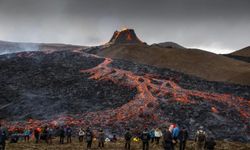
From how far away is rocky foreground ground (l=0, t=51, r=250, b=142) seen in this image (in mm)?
60781

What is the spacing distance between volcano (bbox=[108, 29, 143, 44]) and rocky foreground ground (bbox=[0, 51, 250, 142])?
7525 centimetres

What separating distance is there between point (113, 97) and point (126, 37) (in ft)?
339

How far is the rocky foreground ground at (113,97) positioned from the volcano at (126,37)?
7525cm

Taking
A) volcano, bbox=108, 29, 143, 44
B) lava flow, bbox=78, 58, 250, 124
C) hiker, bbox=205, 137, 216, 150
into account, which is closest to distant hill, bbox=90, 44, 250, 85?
lava flow, bbox=78, 58, 250, 124

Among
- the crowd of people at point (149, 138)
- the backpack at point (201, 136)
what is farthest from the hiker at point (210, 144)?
the backpack at point (201, 136)

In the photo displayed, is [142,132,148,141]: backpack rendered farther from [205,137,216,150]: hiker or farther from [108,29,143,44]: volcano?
[108,29,143,44]: volcano

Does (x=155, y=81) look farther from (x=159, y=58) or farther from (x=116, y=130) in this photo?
(x=159, y=58)

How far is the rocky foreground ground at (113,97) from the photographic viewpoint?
6078 cm

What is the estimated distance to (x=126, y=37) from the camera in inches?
6821

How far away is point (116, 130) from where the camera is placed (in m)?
57.0

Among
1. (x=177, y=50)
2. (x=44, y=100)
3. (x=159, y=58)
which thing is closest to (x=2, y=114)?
(x=44, y=100)

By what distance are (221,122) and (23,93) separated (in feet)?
122

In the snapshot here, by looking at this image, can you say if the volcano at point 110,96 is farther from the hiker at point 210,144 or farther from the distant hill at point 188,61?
the hiker at point 210,144

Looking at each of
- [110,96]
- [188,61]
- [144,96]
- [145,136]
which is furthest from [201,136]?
[188,61]
